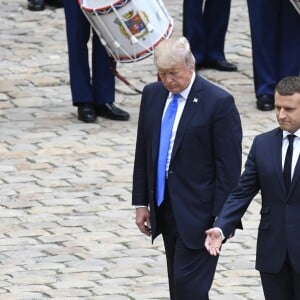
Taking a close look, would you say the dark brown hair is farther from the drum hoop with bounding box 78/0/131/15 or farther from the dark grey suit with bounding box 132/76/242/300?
the drum hoop with bounding box 78/0/131/15

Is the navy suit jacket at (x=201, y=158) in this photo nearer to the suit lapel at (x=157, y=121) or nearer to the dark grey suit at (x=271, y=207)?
the suit lapel at (x=157, y=121)

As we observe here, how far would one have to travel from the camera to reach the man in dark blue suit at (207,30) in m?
12.6

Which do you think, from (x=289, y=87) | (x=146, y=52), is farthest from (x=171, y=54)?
(x=146, y=52)

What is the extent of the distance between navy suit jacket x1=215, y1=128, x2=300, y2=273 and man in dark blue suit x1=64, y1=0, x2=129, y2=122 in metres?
4.53

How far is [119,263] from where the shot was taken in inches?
355

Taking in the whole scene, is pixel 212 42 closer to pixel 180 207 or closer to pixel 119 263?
pixel 119 263

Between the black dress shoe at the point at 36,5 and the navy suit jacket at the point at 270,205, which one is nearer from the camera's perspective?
the navy suit jacket at the point at 270,205

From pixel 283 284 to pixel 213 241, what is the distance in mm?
391

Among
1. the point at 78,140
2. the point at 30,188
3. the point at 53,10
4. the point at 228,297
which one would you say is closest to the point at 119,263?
the point at 228,297

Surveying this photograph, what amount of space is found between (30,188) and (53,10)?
4.86 metres

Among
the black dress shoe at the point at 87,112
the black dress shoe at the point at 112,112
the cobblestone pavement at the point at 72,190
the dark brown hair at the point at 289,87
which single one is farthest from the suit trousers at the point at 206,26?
the dark brown hair at the point at 289,87

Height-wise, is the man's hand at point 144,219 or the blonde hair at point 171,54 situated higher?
the blonde hair at point 171,54

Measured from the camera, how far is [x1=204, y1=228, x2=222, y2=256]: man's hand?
705cm

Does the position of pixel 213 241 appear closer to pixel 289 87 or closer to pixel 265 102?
pixel 289 87
